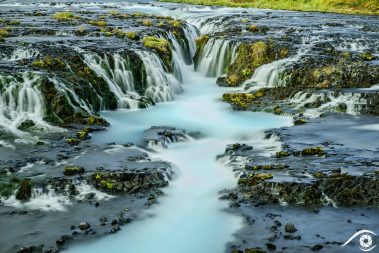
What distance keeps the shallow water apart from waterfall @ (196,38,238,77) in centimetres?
371

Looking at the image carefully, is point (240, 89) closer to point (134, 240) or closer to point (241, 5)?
point (134, 240)

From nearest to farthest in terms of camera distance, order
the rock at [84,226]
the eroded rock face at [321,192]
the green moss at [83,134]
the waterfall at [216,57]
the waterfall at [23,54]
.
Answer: the rock at [84,226] < the eroded rock face at [321,192] < the green moss at [83,134] < the waterfall at [23,54] < the waterfall at [216,57]

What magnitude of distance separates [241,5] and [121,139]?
49.4 meters

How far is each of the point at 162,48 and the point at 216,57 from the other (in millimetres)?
4342

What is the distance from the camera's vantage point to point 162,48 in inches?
1173

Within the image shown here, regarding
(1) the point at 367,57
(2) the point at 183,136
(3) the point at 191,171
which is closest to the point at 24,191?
(3) the point at 191,171

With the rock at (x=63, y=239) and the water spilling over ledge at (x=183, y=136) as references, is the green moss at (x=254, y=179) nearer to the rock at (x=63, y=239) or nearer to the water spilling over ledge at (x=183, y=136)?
the water spilling over ledge at (x=183, y=136)

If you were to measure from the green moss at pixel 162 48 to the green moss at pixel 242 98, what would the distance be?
5240mm

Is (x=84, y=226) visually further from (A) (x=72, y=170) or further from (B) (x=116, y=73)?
(B) (x=116, y=73)

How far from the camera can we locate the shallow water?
11.8m

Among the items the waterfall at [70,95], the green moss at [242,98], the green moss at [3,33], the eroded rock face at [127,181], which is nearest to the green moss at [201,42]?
the green moss at [242,98]

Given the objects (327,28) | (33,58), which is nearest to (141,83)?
(33,58)

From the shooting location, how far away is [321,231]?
38.5 ft

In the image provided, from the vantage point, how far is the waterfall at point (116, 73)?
24.7m
